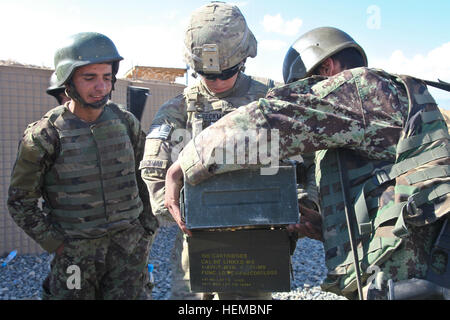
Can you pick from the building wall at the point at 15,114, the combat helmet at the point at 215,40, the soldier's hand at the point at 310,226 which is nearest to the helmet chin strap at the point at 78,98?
the combat helmet at the point at 215,40

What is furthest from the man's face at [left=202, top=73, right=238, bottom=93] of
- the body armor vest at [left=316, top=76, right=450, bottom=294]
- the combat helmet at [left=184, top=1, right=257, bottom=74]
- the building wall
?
the building wall

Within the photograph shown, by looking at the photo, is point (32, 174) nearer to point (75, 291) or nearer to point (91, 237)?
point (91, 237)

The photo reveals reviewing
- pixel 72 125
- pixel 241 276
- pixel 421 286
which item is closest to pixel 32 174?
pixel 72 125

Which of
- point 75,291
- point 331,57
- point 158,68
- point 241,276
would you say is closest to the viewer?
point 241,276

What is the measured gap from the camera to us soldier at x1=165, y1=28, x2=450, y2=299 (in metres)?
1.67

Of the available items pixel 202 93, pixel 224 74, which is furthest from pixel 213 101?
pixel 224 74

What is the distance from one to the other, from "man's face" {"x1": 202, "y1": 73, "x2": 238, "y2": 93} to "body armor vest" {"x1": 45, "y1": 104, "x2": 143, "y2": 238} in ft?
2.79

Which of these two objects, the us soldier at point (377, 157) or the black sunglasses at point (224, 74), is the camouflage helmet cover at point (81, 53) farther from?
the us soldier at point (377, 157)

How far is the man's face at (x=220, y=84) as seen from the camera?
108 inches

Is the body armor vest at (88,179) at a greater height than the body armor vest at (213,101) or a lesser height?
lesser

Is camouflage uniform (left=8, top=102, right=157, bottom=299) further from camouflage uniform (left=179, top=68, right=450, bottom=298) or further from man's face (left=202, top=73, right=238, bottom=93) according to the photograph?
camouflage uniform (left=179, top=68, right=450, bottom=298)

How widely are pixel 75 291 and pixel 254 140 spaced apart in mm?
1907

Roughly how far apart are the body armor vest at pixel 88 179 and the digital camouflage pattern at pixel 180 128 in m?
0.48

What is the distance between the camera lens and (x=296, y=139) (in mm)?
1687
